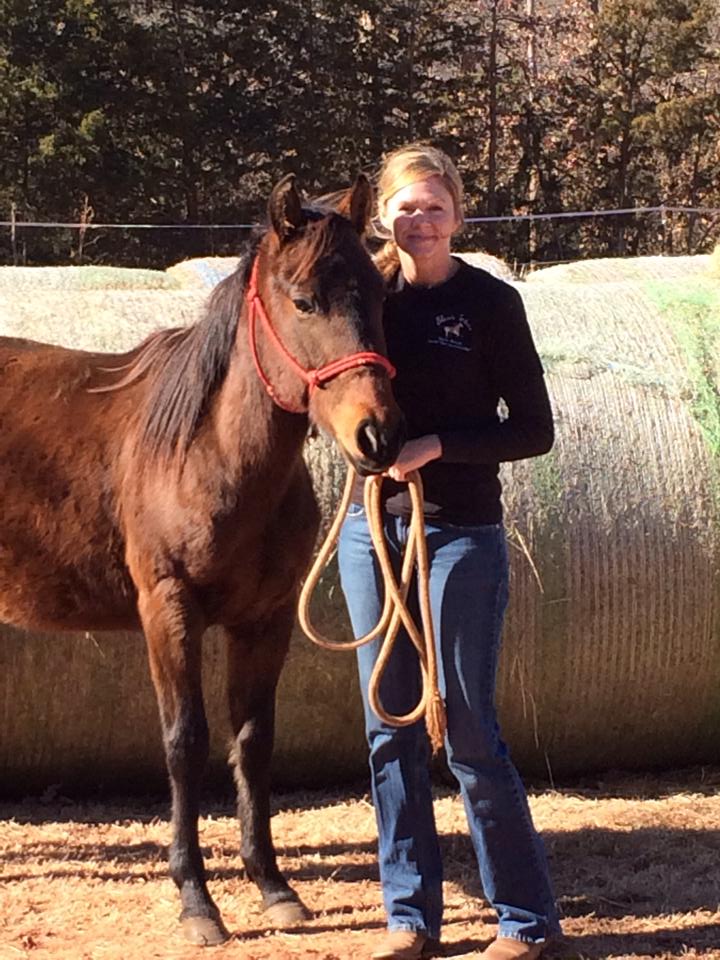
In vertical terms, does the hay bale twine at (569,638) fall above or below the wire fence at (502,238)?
below

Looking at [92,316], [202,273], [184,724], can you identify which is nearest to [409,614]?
[184,724]

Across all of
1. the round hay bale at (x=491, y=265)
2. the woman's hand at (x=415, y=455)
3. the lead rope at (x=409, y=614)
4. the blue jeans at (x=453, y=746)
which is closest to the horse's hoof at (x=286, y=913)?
the blue jeans at (x=453, y=746)

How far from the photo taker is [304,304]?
306cm

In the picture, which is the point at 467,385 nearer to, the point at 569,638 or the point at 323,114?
the point at 569,638

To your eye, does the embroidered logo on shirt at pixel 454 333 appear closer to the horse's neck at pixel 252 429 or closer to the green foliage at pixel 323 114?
the horse's neck at pixel 252 429

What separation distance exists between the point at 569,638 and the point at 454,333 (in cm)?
178

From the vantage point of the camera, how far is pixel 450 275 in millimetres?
3186

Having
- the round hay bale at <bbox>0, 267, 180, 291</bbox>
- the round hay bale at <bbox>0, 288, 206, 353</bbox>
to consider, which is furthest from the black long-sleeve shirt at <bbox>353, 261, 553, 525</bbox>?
the round hay bale at <bbox>0, 267, 180, 291</bbox>

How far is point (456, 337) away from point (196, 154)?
1697 centimetres

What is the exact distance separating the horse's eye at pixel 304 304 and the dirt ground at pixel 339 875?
1.63 metres

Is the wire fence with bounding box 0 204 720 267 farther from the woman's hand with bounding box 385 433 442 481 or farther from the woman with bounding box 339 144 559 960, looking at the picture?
the woman's hand with bounding box 385 433 442 481

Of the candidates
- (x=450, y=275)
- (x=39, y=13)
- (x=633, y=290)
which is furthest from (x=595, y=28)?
(x=450, y=275)

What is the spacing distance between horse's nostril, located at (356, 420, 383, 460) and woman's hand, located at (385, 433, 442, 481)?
14cm

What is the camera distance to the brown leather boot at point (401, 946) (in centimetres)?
320
